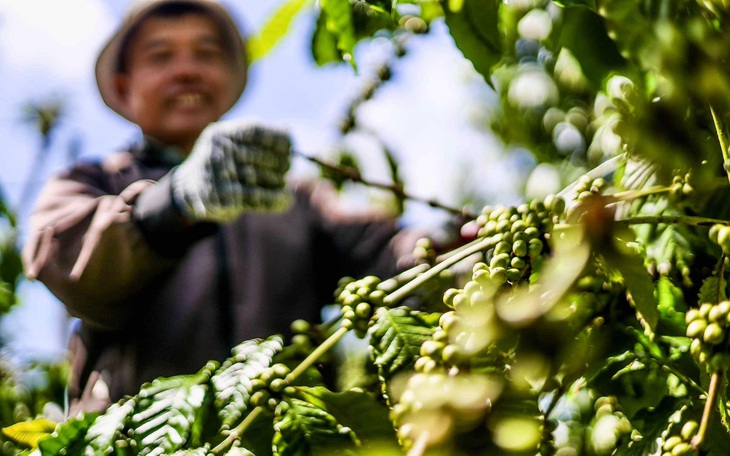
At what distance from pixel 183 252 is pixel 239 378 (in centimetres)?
90

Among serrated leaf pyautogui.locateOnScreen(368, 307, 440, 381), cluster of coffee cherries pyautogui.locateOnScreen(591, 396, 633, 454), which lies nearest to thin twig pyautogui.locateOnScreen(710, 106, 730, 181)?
serrated leaf pyautogui.locateOnScreen(368, 307, 440, 381)

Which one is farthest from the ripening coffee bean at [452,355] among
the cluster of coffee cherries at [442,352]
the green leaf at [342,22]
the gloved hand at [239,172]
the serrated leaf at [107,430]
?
the gloved hand at [239,172]

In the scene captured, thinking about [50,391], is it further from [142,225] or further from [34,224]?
[142,225]

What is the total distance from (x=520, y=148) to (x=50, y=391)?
1.68m

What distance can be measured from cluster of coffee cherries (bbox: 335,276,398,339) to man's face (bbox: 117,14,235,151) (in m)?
1.44

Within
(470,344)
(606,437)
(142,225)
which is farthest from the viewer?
(142,225)

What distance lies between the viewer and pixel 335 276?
1.97 meters

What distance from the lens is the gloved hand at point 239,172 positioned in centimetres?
157

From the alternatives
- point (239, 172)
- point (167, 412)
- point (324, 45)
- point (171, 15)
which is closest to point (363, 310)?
point (167, 412)

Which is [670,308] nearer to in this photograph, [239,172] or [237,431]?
[237,431]

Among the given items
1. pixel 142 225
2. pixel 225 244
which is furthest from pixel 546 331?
pixel 225 244

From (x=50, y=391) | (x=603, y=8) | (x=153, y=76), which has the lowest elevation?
(x=50, y=391)

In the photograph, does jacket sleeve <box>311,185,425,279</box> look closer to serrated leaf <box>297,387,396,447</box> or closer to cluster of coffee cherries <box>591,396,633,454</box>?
cluster of coffee cherries <box>591,396,633,454</box>

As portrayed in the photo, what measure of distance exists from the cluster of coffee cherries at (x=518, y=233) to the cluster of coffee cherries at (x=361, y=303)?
0.44ft
